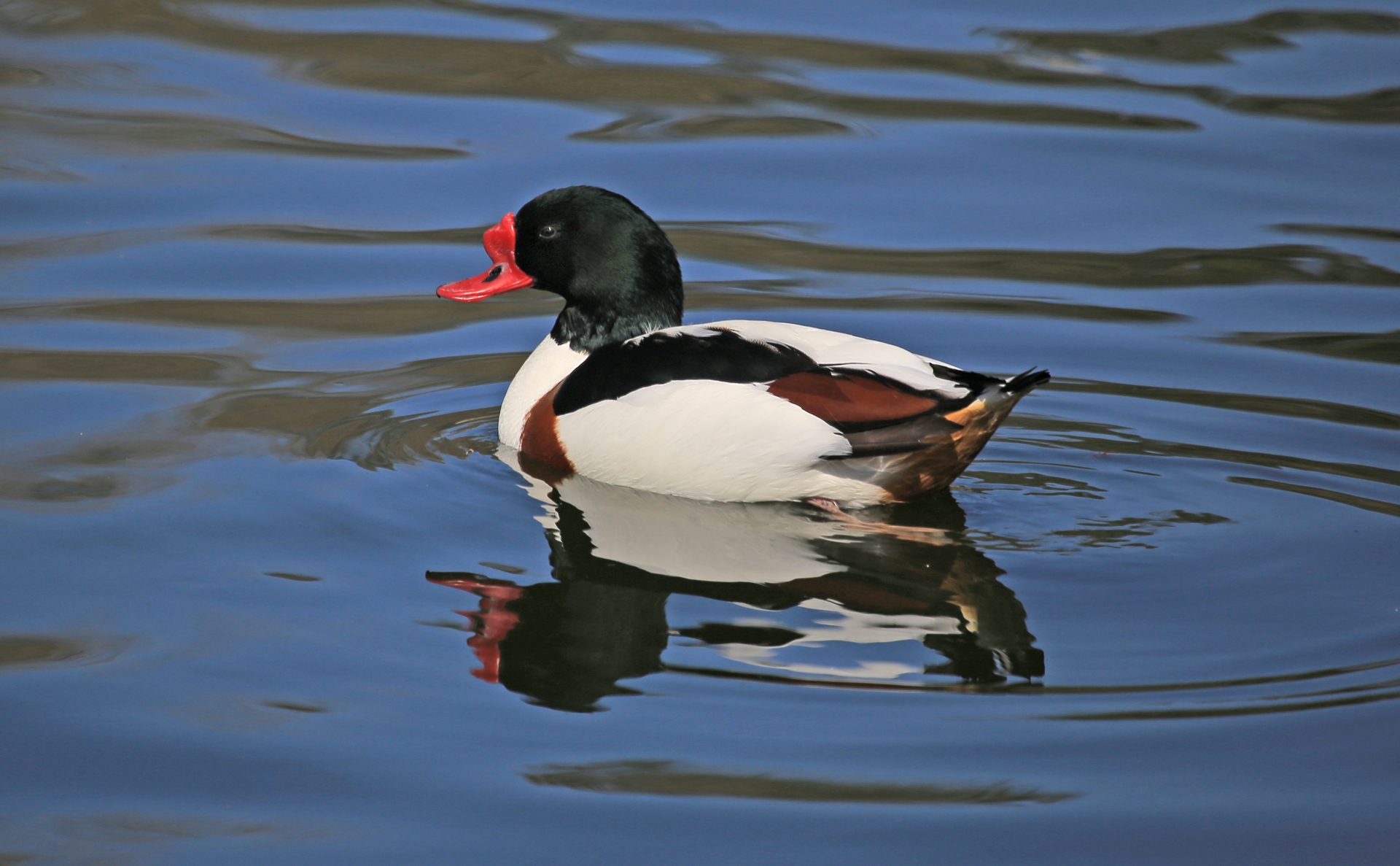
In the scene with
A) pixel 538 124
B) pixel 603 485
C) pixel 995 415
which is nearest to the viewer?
pixel 995 415

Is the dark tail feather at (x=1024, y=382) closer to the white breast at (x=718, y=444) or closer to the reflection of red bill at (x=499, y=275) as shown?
the white breast at (x=718, y=444)

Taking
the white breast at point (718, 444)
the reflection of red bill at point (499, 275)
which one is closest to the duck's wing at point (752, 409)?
the white breast at point (718, 444)

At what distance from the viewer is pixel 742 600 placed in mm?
4656

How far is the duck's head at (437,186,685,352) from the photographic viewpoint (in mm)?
6184

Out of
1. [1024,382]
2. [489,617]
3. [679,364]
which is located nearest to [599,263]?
[679,364]

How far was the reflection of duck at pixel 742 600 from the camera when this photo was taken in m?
4.23

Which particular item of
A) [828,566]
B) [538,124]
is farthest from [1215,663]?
[538,124]

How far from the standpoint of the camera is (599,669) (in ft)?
13.9

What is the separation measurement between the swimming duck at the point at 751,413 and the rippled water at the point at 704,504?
0.52 ft

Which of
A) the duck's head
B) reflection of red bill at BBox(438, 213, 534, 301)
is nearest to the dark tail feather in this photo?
the duck's head

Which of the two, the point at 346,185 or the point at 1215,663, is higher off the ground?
the point at 346,185

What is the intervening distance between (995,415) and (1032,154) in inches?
195

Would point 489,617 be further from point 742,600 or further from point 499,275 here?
point 499,275

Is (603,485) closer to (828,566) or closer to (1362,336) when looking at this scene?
(828,566)
